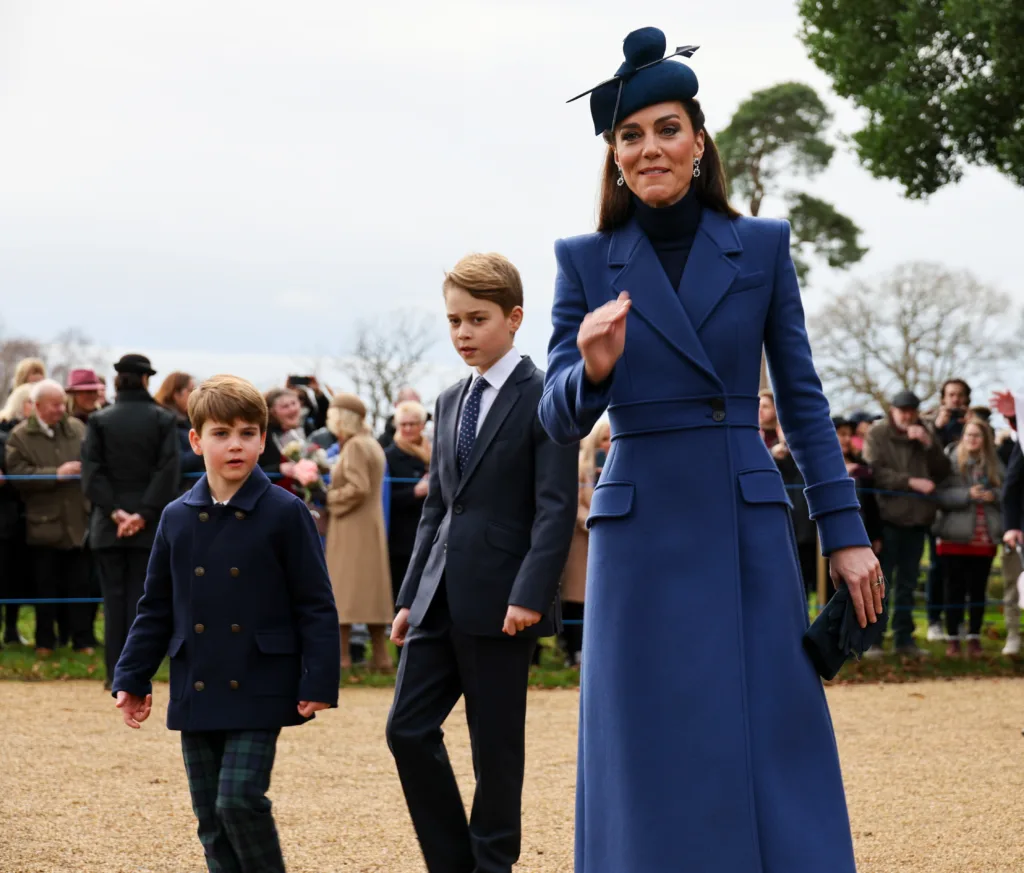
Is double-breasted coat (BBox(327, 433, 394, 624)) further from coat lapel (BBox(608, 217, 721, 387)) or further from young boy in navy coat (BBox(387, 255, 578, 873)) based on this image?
coat lapel (BBox(608, 217, 721, 387))

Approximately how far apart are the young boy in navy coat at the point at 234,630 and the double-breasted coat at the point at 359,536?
269 inches

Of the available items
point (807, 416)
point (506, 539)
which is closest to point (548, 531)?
point (506, 539)

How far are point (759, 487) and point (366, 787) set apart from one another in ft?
14.8

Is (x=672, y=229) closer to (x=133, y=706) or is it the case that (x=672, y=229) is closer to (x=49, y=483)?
(x=133, y=706)

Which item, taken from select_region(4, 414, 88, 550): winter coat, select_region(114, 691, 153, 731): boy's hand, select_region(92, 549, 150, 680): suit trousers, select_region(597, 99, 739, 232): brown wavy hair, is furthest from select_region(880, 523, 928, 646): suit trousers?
select_region(597, 99, 739, 232): brown wavy hair

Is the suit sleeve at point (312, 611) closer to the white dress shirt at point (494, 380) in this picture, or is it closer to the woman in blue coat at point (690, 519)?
the white dress shirt at point (494, 380)

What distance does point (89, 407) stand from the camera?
1246cm

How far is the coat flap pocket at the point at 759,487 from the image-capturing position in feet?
10.9

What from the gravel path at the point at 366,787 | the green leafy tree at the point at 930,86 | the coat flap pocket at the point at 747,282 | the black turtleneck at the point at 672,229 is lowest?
the gravel path at the point at 366,787

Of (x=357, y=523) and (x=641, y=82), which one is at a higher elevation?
(x=641, y=82)

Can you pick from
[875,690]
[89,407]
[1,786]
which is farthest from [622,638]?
[89,407]

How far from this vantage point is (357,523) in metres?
11.6

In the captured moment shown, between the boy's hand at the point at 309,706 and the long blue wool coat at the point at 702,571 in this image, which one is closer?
the long blue wool coat at the point at 702,571

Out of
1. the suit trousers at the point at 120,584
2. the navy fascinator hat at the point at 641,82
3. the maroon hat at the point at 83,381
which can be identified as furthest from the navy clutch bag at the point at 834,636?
the maroon hat at the point at 83,381
